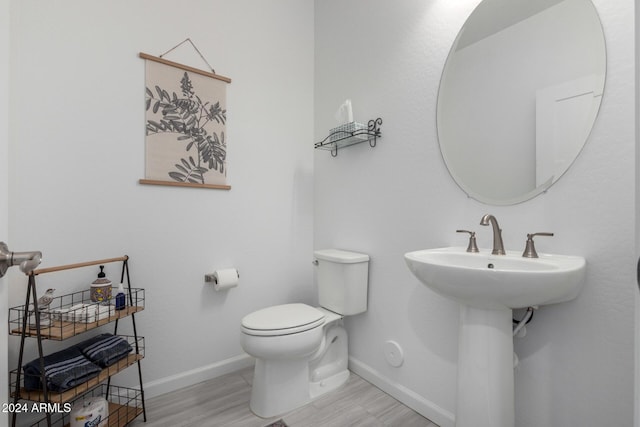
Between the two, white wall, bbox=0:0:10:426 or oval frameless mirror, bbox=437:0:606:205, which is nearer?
white wall, bbox=0:0:10:426

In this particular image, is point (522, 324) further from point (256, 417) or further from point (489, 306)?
point (256, 417)

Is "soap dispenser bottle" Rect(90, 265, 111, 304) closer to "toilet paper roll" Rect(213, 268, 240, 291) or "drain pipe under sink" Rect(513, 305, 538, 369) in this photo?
"toilet paper roll" Rect(213, 268, 240, 291)

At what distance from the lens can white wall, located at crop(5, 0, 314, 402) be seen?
4.48 ft

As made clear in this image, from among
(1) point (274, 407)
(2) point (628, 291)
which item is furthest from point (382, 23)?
(1) point (274, 407)

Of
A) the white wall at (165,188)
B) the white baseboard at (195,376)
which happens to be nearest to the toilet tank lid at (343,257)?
the white wall at (165,188)

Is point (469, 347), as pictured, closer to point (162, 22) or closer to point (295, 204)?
point (295, 204)

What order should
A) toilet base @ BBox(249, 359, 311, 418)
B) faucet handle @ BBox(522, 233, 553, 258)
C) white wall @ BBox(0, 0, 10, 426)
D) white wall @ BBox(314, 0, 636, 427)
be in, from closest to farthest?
white wall @ BBox(0, 0, 10, 426)
white wall @ BBox(314, 0, 636, 427)
faucet handle @ BBox(522, 233, 553, 258)
toilet base @ BBox(249, 359, 311, 418)

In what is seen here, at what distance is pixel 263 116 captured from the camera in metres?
2.09

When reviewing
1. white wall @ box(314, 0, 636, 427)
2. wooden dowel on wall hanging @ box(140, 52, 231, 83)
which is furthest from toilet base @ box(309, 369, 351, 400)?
wooden dowel on wall hanging @ box(140, 52, 231, 83)

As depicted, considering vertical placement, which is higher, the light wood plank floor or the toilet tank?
the toilet tank

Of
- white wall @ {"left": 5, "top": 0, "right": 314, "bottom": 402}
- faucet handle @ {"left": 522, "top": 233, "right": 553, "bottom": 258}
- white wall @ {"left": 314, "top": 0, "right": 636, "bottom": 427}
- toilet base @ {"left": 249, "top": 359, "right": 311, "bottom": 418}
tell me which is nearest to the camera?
white wall @ {"left": 314, "top": 0, "right": 636, "bottom": 427}

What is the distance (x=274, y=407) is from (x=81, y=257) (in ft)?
3.98

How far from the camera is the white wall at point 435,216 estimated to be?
96 cm

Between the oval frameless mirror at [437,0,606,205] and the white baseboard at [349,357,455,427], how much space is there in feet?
3.36
